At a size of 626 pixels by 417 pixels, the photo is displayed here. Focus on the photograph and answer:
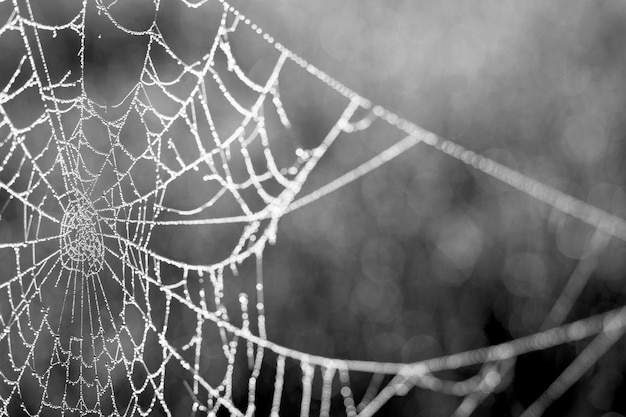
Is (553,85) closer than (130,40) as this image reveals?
No

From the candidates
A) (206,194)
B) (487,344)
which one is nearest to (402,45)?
(206,194)

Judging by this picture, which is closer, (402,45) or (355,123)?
(355,123)

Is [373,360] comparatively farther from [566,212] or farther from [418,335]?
[566,212]

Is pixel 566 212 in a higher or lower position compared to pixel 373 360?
higher

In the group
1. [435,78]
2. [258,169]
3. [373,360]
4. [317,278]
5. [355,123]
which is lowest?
[373,360]

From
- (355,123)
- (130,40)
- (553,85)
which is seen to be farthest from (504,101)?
(130,40)

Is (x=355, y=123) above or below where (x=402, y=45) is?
below

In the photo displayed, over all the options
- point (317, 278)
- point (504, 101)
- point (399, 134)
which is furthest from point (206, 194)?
point (504, 101)

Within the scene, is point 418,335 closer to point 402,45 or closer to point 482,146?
point 482,146
